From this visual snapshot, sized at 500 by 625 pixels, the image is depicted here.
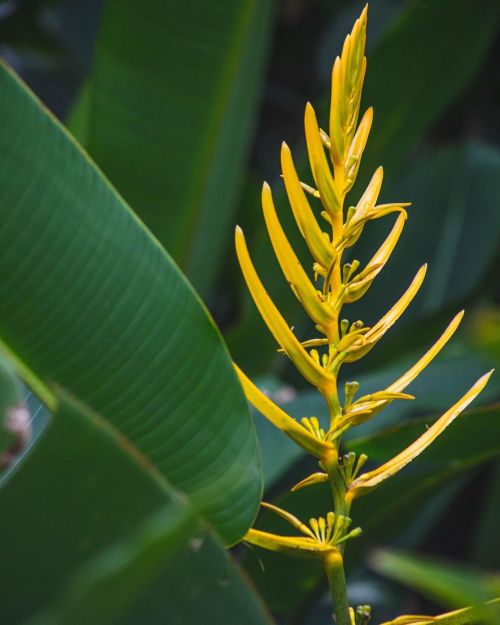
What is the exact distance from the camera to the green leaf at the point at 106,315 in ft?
1.76

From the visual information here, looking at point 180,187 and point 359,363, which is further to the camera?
point 359,363

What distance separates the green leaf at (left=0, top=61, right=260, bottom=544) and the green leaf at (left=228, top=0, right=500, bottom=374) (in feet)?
2.62

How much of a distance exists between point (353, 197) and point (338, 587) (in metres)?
0.96

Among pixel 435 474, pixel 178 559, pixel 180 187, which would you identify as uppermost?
pixel 180 187

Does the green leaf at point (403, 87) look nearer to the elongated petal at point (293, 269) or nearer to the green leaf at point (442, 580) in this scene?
the elongated petal at point (293, 269)

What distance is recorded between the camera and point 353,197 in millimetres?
1336

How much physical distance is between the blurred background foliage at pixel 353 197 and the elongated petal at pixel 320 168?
21 centimetres

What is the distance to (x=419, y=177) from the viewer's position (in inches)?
72.3

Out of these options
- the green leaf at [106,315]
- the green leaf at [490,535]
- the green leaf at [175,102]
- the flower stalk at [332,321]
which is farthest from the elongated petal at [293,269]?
the green leaf at [490,535]

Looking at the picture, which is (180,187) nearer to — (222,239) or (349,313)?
(222,239)

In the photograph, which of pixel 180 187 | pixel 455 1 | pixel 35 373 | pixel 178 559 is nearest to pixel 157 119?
pixel 180 187

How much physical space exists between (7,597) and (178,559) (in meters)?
0.07

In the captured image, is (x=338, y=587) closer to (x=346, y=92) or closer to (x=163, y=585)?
(x=163, y=585)

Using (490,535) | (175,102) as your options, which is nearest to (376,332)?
(175,102)
